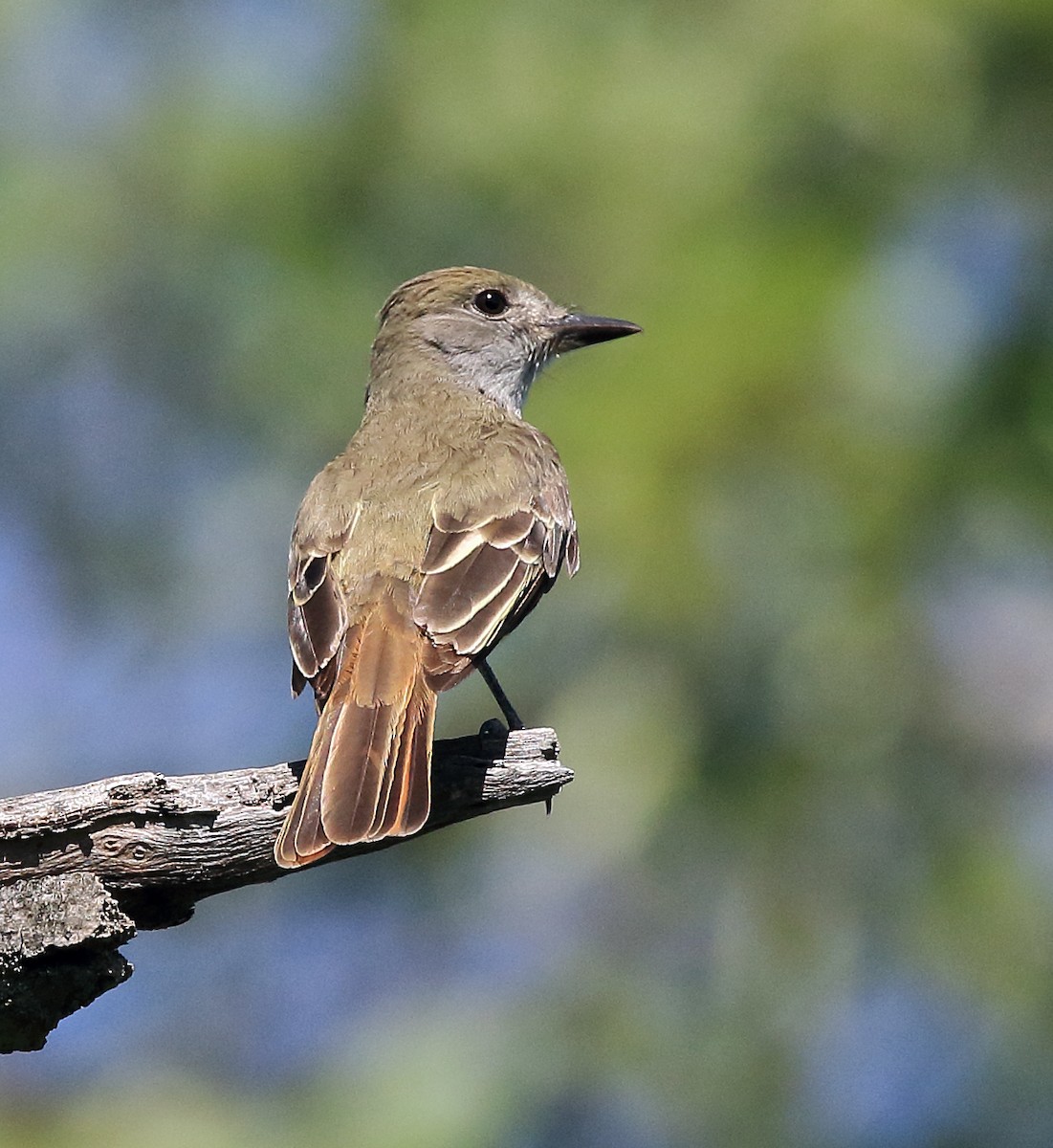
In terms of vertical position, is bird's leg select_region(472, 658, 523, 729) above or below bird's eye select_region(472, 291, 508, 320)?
below

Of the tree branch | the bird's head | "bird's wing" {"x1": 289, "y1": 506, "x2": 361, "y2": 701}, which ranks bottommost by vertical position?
the tree branch

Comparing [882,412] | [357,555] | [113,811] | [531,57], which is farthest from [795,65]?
[113,811]

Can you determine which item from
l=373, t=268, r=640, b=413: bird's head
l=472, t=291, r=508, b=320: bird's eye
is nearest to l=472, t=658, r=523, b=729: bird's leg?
l=373, t=268, r=640, b=413: bird's head

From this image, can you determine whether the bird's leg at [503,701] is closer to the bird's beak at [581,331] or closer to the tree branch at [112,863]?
the tree branch at [112,863]

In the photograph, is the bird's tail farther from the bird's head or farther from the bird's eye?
the bird's eye

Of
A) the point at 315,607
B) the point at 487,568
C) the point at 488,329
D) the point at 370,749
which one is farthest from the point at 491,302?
the point at 370,749

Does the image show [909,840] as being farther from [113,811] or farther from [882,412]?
[113,811]

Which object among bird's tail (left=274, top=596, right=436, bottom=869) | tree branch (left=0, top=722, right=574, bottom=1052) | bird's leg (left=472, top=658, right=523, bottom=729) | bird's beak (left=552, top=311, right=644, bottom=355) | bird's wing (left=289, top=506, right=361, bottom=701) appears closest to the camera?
tree branch (left=0, top=722, right=574, bottom=1052)

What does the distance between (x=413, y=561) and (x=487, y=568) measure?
23 centimetres

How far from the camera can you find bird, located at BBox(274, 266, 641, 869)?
511 cm

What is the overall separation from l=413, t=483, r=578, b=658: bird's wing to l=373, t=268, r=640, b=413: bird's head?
136cm

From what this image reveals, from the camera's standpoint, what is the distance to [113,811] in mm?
4719

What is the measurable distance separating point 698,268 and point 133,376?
356 centimetres

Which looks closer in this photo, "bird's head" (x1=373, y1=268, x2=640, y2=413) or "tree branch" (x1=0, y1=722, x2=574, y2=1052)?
"tree branch" (x1=0, y1=722, x2=574, y2=1052)
